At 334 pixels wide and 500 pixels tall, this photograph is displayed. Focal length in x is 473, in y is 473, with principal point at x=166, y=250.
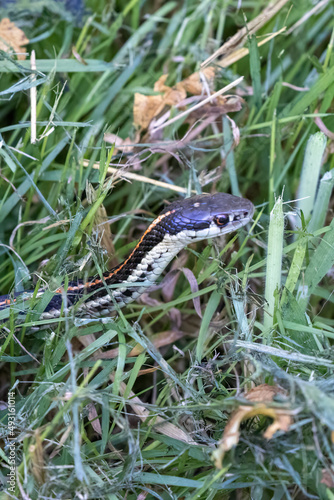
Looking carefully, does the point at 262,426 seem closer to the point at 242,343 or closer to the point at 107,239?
the point at 242,343

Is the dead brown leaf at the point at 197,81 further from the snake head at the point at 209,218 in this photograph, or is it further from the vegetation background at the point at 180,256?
the snake head at the point at 209,218

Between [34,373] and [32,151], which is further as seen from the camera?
[32,151]

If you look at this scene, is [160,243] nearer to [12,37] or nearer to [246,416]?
[246,416]

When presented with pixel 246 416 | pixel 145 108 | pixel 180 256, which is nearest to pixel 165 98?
pixel 145 108

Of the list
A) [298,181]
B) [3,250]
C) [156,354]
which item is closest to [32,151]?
[3,250]

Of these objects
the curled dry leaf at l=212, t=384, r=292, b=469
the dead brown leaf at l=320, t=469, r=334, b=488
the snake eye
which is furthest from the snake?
the dead brown leaf at l=320, t=469, r=334, b=488

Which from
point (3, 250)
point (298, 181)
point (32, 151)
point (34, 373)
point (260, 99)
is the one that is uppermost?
point (260, 99)

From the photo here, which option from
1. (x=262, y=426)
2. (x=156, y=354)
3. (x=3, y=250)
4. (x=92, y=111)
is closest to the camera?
(x=262, y=426)
